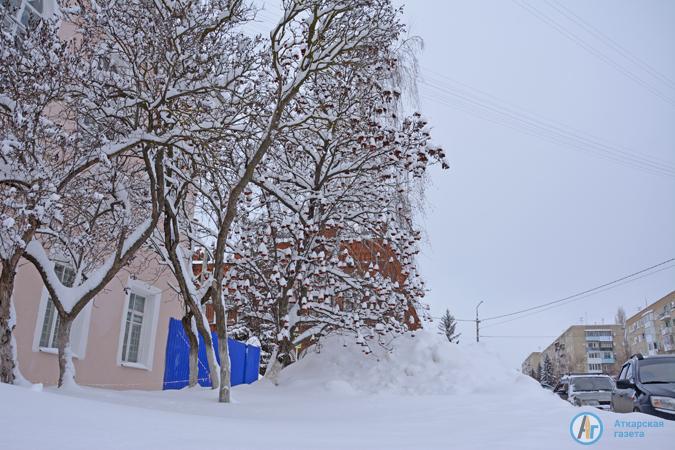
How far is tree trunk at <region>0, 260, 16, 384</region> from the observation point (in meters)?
6.14

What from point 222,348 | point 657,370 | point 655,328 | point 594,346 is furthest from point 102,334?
point 594,346

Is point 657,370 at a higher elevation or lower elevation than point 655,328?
lower

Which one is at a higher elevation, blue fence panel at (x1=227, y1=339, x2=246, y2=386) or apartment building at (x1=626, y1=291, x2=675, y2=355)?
apartment building at (x1=626, y1=291, x2=675, y2=355)

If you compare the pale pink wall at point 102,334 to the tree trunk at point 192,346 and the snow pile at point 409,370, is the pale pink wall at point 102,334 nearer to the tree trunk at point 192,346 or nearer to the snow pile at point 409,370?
the tree trunk at point 192,346

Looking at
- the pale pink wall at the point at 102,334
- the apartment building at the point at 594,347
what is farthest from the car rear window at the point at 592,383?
the apartment building at the point at 594,347

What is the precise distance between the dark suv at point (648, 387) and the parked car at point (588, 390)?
514 cm

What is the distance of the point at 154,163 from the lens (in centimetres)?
792

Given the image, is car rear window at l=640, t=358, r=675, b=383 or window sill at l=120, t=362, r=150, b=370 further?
window sill at l=120, t=362, r=150, b=370

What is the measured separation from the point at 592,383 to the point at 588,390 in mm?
553

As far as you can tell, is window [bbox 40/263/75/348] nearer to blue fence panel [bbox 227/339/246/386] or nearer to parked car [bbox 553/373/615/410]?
blue fence panel [bbox 227/339/246/386]

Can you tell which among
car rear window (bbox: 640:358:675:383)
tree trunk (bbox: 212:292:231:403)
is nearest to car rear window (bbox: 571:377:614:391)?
car rear window (bbox: 640:358:675:383)

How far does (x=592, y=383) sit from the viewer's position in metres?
15.6

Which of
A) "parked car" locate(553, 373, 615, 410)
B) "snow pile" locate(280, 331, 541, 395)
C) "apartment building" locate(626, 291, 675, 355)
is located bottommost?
"parked car" locate(553, 373, 615, 410)

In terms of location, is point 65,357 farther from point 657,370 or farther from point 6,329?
point 657,370
